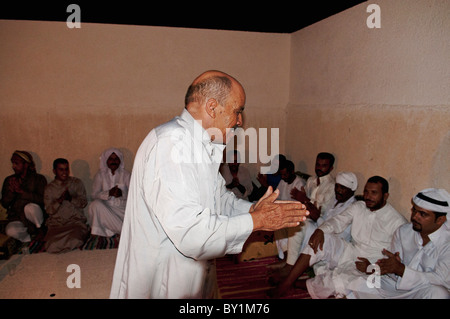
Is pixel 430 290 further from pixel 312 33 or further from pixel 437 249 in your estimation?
pixel 312 33

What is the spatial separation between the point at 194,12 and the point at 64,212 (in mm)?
3831

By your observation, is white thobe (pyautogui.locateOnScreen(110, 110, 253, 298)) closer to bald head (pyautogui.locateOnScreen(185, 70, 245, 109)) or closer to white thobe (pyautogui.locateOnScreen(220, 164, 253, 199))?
bald head (pyautogui.locateOnScreen(185, 70, 245, 109))

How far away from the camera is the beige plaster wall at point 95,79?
5.65 m

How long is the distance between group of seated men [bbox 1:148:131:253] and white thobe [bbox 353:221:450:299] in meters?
3.96

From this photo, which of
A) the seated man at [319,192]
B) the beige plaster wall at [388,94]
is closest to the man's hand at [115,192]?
the seated man at [319,192]

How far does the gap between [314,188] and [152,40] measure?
4170mm

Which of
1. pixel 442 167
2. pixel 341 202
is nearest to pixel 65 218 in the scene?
pixel 341 202

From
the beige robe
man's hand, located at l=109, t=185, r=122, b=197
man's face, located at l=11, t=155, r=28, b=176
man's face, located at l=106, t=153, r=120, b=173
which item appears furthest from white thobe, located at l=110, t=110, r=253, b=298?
man's face, located at l=11, t=155, r=28, b=176

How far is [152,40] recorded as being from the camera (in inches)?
235

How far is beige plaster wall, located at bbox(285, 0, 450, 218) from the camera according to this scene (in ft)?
10.1

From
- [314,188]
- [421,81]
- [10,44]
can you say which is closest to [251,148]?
[314,188]

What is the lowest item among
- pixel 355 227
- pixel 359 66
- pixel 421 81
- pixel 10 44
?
pixel 355 227

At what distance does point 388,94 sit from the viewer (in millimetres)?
3719

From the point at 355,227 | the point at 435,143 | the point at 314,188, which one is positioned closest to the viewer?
the point at 435,143
